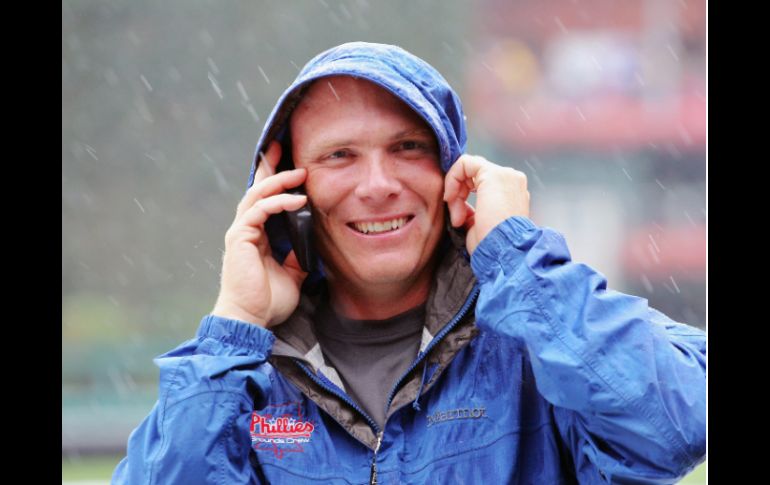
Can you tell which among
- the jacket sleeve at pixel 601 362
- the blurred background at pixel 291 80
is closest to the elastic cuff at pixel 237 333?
the jacket sleeve at pixel 601 362

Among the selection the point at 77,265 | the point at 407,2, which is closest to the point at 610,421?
the point at 77,265

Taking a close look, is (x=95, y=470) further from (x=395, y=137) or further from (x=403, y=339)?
(x=395, y=137)

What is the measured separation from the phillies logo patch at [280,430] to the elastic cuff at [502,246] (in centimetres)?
46

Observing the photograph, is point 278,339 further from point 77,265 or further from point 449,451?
point 77,265

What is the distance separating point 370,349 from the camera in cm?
211

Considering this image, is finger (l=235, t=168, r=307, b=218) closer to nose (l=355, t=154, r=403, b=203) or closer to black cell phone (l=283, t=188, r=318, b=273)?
black cell phone (l=283, t=188, r=318, b=273)

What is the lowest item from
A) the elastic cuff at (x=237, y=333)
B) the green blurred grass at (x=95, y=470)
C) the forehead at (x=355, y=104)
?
the green blurred grass at (x=95, y=470)

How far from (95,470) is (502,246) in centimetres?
638

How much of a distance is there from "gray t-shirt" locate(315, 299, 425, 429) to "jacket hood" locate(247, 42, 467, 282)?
170 mm

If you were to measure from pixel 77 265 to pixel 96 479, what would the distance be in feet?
27.2

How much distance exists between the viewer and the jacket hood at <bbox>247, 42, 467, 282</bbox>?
202 cm

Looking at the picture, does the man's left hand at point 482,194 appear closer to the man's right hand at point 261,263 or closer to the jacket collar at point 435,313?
the jacket collar at point 435,313

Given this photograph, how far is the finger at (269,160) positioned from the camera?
87.4 inches

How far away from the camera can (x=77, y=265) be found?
48.2 feet
